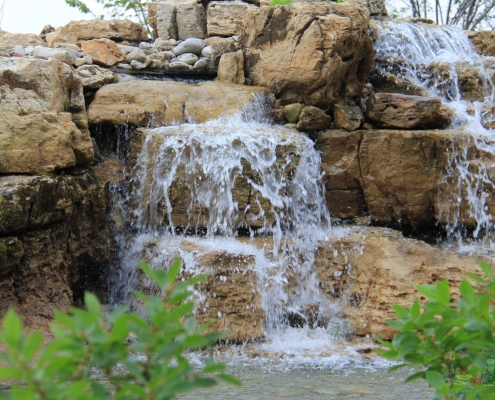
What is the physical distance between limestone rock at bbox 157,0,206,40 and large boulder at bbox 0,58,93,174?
448 cm

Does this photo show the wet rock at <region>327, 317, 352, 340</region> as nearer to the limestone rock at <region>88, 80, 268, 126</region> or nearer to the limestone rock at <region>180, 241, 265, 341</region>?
the limestone rock at <region>180, 241, 265, 341</region>

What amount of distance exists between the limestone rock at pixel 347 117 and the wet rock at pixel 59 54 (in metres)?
3.48

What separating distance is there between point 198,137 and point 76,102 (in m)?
1.27

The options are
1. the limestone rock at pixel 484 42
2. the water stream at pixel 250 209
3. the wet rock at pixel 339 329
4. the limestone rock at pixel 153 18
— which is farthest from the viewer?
the limestone rock at pixel 153 18

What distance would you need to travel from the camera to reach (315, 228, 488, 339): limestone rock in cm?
527

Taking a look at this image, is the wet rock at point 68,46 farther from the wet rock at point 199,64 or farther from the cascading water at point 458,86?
the cascading water at point 458,86

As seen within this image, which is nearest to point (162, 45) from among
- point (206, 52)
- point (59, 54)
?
point (206, 52)

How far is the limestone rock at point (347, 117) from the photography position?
6453 millimetres

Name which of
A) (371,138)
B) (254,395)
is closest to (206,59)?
(371,138)

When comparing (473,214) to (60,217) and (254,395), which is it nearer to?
(254,395)

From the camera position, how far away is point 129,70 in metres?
8.11

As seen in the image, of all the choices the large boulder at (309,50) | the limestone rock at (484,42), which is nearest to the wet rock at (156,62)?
the large boulder at (309,50)

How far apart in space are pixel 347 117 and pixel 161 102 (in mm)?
2103

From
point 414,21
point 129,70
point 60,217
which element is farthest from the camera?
point 414,21
